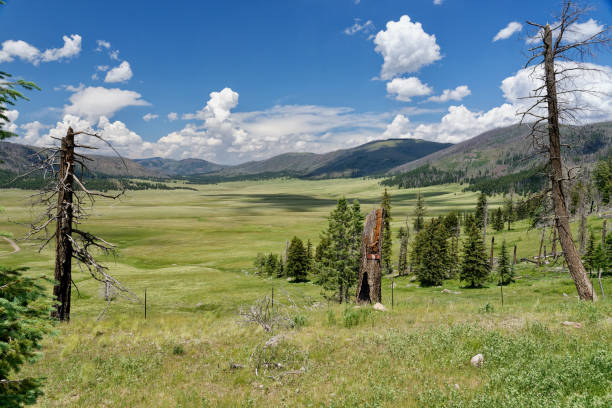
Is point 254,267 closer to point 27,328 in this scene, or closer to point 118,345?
point 118,345

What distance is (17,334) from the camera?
15.9 ft

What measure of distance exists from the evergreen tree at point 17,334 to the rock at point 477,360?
9.48 metres

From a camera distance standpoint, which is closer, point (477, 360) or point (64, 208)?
point (477, 360)

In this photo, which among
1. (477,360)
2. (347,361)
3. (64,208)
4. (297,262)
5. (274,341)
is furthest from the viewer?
(297,262)

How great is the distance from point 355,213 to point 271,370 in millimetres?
35546

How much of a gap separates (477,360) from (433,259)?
51.3m

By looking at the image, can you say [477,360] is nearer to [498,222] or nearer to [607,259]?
[607,259]

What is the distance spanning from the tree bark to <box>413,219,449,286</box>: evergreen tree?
41.8 m

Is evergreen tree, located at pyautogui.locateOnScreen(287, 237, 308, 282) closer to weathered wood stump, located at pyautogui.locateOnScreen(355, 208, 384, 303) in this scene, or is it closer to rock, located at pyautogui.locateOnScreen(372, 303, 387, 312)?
weathered wood stump, located at pyautogui.locateOnScreen(355, 208, 384, 303)

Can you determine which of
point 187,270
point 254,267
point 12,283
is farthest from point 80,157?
point 254,267

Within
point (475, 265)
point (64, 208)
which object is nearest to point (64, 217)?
point (64, 208)

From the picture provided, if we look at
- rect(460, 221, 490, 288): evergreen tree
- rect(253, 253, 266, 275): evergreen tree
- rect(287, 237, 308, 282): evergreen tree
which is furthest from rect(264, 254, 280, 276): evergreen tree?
rect(460, 221, 490, 288): evergreen tree

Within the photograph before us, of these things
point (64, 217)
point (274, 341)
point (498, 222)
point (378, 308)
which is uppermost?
point (64, 217)

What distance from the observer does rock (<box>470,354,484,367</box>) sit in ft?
27.6
